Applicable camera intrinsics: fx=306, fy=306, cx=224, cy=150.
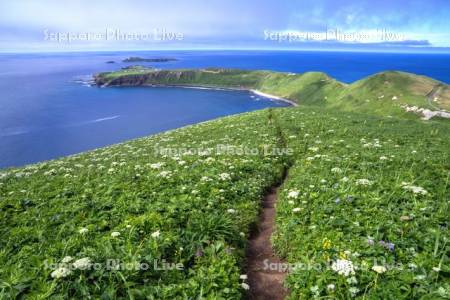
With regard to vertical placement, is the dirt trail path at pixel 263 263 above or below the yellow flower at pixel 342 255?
below

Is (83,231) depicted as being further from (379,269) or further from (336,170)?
(336,170)

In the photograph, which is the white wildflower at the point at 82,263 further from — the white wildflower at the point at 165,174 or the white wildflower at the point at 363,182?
the white wildflower at the point at 363,182

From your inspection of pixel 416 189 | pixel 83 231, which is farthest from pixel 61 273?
pixel 416 189

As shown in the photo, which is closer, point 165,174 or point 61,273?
point 61,273

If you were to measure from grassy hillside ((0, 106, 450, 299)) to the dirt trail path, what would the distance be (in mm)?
377

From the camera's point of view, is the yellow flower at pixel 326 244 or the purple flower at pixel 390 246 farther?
the yellow flower at pixel 326 244

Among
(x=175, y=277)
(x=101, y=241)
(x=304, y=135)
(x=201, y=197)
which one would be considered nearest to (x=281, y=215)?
(x=201, y=197)

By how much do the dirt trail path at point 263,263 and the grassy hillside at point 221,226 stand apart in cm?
38

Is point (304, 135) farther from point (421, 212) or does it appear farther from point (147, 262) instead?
point (147, 262)

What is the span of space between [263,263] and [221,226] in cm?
174

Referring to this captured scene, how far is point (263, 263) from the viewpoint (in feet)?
30.9

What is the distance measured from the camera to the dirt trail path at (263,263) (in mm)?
8141

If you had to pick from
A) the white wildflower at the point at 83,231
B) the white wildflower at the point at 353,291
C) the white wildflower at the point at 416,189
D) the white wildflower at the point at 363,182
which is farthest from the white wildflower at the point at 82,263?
the white wildflower at the point at 416,189

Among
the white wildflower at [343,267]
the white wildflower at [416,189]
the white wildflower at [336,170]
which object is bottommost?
the white wildflower at [343,267]
